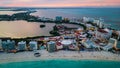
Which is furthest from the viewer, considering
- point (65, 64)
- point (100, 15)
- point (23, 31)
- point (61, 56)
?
point (100, 15)

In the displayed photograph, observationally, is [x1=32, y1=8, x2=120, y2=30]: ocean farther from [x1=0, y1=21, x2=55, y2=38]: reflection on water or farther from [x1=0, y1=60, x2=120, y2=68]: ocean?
[x1=0, y1=60, x2=120, y2=68]: ocean

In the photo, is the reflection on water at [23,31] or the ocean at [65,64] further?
the reflection on water at [23,31]

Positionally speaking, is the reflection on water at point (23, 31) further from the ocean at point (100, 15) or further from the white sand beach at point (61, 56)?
the ocean at point (100, 15)

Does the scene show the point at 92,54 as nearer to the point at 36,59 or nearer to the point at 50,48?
the point at 50,48

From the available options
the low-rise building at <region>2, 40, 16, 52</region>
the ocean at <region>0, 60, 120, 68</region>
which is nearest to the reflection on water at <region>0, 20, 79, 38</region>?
the low-rise building at <region>2, 40, 16, 52</region>

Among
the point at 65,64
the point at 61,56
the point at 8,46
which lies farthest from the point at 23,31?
the point at 65,64

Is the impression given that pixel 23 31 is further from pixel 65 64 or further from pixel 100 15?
pixel 100 15

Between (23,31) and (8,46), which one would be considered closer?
(8,46)

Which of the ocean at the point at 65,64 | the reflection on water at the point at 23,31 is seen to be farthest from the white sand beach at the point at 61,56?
the reflection on water at the point at 23,31
